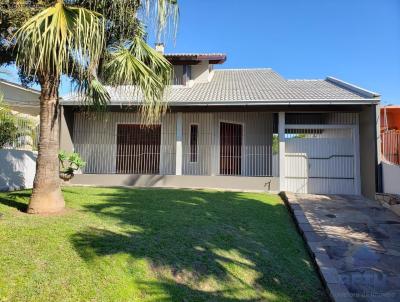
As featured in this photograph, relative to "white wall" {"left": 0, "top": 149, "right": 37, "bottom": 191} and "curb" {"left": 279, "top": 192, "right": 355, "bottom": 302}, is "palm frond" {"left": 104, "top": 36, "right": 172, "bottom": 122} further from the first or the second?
"white wall" {"left": 0, "top": 149, "right": 37, "bottom": 191}

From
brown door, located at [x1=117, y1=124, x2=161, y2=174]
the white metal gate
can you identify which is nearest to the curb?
the white metal gate

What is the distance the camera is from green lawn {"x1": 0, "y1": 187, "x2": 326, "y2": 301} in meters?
4.16

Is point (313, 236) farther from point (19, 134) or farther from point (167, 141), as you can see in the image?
point (19, 134)

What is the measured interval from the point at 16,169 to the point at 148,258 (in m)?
8.22

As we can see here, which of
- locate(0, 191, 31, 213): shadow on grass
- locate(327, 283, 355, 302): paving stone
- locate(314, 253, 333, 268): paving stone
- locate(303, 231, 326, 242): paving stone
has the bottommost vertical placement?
locate(327, 283, 355, 302): paving stone

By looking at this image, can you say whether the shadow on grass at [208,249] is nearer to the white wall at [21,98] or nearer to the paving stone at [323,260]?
the paving stone at [323,260]

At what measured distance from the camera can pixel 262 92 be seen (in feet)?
46.6

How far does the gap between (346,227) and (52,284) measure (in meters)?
6.52

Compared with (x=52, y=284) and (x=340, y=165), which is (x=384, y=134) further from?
(x=52, y=284)

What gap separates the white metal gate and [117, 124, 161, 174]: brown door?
5.51 metres

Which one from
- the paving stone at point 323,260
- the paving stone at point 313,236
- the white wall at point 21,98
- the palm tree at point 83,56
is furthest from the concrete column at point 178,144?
the paving stone at point 323,260

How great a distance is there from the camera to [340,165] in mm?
12742

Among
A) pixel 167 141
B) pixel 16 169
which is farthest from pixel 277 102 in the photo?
pixel 16 169

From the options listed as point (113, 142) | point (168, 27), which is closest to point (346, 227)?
point (168, 27)
